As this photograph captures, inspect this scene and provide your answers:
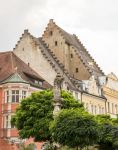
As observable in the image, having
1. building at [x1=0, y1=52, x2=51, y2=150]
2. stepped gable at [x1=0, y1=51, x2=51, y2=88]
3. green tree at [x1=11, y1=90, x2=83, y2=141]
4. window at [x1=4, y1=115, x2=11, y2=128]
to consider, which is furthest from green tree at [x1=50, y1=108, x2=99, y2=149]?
stepped gable at [x1=0, y1=51, x2=51, y2=88]

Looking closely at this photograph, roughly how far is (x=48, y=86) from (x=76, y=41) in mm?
21675

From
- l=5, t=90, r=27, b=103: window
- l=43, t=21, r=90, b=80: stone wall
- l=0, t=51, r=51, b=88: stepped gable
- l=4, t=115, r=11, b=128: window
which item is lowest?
l=4, t=115, r=11, b=128: window

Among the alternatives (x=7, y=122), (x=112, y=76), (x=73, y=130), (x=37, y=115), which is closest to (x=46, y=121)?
(x=37, y=115)

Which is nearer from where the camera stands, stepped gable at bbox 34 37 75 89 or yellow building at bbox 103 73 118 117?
stepped gable at bbox 34 37 75 89

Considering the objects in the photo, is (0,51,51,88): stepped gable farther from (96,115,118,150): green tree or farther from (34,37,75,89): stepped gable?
(96,115,118,150): green tree

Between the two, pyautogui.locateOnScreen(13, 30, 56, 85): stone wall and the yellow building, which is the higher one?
pyautogui.locateOnScreen(13, 30, 56, 85): stone wall

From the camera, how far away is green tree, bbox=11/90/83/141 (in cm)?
4216

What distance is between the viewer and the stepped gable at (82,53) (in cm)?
7219

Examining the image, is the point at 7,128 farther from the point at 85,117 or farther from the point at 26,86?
the point at 85,117

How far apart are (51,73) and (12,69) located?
9390 mm

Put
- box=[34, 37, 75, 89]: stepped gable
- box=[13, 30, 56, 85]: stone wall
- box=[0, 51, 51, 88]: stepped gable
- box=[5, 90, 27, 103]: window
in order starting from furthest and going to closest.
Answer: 1. box=[34, 37, 75, 89]: stepped gable
2. box=[13, 30, 56, 85]: stone wall
3. box=[0, 51, 51, 88]: stepped gable
4. box=[5, 90, 27, 103]: window

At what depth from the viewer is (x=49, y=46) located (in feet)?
238

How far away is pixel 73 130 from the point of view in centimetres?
3173

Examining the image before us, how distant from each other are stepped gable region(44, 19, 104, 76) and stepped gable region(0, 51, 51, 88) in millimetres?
14714
